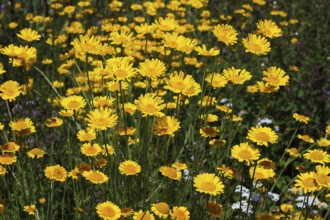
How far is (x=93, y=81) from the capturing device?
11.5 feet

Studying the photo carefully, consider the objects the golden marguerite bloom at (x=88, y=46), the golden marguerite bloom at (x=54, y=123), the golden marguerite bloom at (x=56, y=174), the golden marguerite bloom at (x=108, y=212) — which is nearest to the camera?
the golden marguerite bloom at (x=108, y=212)

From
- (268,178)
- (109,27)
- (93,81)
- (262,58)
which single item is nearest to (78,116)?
(93,81)

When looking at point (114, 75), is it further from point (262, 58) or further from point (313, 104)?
point (262, 58)

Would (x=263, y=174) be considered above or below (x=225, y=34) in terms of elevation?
below

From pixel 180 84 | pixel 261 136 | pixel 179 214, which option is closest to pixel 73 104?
pixel 180 84

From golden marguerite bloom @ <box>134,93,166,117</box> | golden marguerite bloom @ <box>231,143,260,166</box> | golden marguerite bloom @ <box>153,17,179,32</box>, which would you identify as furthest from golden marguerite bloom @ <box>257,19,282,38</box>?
golden marguerite bloom @ <box>134,93,166,117</box>

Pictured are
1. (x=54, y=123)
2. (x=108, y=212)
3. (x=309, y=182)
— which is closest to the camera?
(x=108, y=212)

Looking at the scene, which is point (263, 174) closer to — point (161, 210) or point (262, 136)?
point (262, 136)

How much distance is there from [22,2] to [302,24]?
122 inches

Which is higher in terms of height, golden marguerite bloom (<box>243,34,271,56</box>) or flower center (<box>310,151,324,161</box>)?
golden marguerite bloom (<box>243,34,271,56</box>)

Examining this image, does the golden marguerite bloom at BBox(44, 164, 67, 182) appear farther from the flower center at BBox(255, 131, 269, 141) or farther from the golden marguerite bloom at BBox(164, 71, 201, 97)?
the flower center at BBox(255, 131, 269, 141)

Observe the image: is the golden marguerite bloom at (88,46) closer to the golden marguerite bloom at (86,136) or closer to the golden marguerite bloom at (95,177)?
the golden marguerite bloom at (86,136)

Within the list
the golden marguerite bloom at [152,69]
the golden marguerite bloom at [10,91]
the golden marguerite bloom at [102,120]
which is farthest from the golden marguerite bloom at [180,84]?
Answer: the golden marguerite bloom at [10,91]

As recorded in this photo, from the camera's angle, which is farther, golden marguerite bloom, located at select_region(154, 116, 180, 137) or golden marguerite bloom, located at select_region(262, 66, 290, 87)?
golden marguerite bloom, located at select_region(262, 66, 290, 87)
